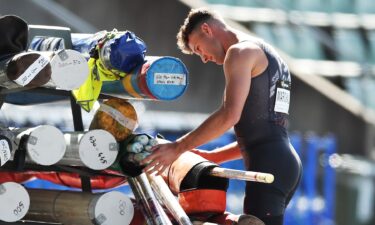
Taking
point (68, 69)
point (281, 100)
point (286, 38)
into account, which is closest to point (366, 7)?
point (286, 38)

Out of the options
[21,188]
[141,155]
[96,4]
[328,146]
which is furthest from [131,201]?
[96,4]

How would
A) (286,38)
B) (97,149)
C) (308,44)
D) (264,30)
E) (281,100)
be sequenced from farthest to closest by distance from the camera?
(308,44) < (286,38) < (264,30) < (281,100) < (97,149)

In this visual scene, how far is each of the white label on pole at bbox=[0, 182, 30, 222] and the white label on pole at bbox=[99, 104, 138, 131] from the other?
19.8 inches

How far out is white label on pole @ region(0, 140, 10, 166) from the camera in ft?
12.5

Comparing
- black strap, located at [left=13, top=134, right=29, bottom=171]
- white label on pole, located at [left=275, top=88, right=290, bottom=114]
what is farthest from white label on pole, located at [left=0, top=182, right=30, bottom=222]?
white label on pole, located at [left=275, top=88, right=290, bottom=114]

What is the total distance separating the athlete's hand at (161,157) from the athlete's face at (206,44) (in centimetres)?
67

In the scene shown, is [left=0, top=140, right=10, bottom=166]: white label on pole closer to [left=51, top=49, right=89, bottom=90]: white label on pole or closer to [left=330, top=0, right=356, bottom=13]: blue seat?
[left=51, top=49, right=89, bottom=90]: white label on pole

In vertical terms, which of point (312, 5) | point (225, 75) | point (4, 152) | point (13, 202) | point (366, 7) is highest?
point (225, 75)

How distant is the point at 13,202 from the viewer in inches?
154

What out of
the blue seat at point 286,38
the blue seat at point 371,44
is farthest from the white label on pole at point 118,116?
the blue seat at point 371,44

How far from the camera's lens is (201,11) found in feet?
15.4

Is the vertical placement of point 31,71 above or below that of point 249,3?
above

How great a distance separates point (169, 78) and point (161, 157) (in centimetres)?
33

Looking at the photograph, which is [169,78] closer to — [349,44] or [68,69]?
[68,69]
